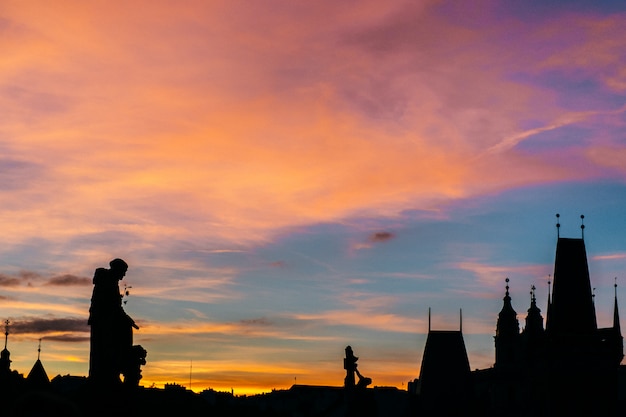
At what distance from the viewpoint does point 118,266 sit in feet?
37.9

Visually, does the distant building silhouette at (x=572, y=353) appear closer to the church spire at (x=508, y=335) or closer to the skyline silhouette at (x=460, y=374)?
the skyline silhouette at (x=460, y=374)

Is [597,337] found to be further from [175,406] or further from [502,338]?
A: [175,406]

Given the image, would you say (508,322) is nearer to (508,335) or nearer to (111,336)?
(508,335)

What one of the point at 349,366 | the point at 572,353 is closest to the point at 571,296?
the point at 572,353

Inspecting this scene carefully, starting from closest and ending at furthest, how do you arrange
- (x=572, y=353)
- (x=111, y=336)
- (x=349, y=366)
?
(x=111, y=336) < (x=349, y=366) < (x=572, y=353)

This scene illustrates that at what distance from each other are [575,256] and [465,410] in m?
30.8

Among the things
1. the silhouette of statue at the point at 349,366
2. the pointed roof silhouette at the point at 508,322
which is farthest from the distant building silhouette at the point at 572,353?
the silhouette of statue at the point at 349,366

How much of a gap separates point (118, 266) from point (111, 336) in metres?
0.83

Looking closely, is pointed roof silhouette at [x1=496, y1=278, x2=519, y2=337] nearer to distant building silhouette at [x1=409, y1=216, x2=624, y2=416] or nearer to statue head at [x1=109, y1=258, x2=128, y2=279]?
distant building silhouette at [x1=409, y1=216, x2=624, y2=416]

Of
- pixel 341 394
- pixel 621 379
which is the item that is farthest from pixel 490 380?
pixel 341 394

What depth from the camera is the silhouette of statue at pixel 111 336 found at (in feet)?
36.7

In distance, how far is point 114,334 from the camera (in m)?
11.3

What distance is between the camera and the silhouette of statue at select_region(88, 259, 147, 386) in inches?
441

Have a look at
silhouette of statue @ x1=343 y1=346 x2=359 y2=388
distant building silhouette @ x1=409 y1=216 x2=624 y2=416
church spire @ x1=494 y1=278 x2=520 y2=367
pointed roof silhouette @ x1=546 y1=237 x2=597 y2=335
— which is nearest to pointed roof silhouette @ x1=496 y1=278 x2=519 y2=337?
church spire @ x1=494 y1=278 x2=520 y2=367
